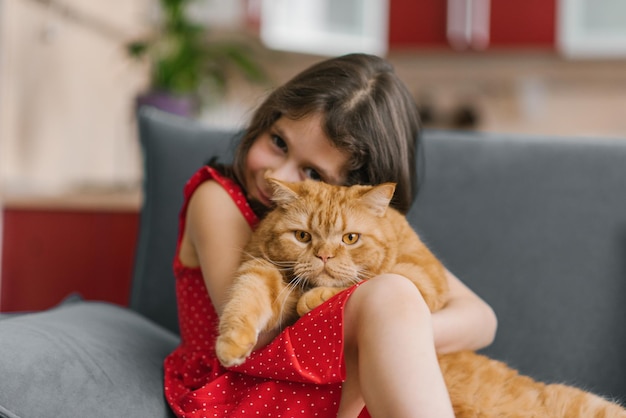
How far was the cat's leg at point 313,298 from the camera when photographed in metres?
1.16

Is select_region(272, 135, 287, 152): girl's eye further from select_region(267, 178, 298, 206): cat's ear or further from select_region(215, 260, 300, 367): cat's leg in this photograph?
select_region(215, 260, 300, 367): cat's leg

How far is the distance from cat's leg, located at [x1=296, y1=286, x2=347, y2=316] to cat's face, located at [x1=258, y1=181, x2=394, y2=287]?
1.2 inches

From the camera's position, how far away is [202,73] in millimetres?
3133

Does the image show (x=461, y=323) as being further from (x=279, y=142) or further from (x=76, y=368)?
(x=76, y=368)

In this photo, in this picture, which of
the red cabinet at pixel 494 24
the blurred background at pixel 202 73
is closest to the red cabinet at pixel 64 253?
the blurred background at pixel 202 73

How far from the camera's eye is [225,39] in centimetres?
376

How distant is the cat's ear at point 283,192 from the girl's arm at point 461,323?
1.11ft

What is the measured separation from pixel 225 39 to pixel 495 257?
8.03 feet

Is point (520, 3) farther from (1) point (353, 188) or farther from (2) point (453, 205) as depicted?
(1) point (353, 188)

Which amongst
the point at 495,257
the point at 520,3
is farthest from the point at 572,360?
the point at 520,3

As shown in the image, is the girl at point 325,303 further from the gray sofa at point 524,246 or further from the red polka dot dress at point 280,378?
the gray sofa at point 524,246

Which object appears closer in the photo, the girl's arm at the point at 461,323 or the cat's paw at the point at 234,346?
the cat's paw at the point at 234,346

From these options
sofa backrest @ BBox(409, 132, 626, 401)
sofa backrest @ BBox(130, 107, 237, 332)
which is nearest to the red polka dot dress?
sofa backrest @ BBox(130, 107, 237, 332)

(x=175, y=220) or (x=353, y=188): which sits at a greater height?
(x=353, y=188)
